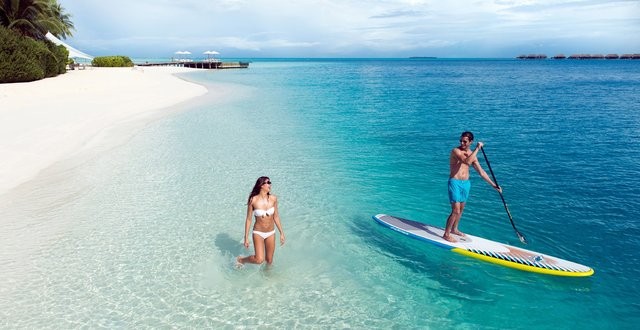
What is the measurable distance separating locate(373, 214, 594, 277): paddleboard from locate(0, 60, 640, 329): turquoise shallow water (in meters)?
0.16

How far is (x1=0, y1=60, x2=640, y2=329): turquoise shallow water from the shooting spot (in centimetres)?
717

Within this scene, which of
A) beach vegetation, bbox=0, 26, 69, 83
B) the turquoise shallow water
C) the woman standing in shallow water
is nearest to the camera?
the turquoise shallow water

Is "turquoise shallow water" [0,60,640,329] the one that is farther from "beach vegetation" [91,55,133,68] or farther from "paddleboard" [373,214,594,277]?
"beach vegetation" [91,55,133,68]

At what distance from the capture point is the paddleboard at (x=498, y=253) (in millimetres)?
8164

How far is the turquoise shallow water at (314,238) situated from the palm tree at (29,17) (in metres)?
36.4

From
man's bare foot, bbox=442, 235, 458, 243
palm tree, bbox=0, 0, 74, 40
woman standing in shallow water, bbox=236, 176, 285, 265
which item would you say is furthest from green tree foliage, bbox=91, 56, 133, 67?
man's bare foot, bbox=442, 235, 458, 243

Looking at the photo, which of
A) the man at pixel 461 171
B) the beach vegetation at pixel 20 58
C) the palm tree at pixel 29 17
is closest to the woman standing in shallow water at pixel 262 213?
the man at pixel 461 171

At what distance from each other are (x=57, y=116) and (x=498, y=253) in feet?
75.9

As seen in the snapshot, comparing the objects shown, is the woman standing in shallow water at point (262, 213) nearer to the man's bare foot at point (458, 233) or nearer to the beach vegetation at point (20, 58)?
the man's bare foot at point (458, 233)

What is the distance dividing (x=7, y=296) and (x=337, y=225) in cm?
698

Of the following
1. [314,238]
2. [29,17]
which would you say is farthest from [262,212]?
[29,17]

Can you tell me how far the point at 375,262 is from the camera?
8.88 metres

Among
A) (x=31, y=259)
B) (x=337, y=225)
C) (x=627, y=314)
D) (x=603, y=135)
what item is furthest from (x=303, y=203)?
(x=603, y=135)

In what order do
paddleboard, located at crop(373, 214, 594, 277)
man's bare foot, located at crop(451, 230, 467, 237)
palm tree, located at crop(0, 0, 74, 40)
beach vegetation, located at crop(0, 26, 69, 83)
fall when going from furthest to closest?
palm tree, located at crop(0, 0, 74, 40), beach vegetation, located at crop(0, 26, 69, 83), man's bare foot, located at crop(451, 230, 467, 237), paddleboard, located at crop(373, 214, 594, 277)
